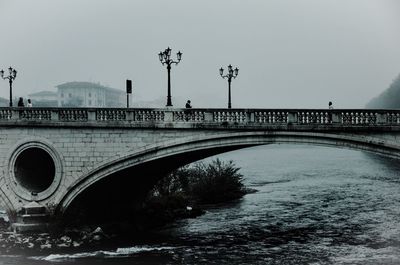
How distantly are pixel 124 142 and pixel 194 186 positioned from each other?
10.6 metres

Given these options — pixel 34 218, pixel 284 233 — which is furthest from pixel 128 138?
pixel 284 233

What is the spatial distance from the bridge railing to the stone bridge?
0.03m

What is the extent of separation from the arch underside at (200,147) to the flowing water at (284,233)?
2498 mm

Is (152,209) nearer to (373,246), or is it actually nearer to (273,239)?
(273,239)

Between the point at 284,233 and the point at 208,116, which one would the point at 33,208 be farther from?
the point at 284,233

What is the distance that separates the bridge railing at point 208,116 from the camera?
1683 cm

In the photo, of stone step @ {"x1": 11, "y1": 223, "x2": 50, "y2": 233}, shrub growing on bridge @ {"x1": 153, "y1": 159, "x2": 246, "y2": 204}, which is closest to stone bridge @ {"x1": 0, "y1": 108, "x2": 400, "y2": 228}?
stone step @ {"x1": 11, "y1": 223, "x2": 50, "y2": 233}

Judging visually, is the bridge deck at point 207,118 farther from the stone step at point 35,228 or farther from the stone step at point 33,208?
the stone step at point 35,228

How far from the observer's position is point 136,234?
21.6 metres

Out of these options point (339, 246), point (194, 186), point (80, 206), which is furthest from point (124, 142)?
point (194, 186)

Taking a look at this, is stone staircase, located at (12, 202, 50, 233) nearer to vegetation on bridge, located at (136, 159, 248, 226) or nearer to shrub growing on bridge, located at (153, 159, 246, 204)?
vegetation on bridge, located at (136, 159, 248, 226)

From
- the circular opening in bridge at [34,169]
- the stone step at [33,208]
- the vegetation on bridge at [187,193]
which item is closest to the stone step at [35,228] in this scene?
the stone step at [33,208]

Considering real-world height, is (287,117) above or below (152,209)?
above

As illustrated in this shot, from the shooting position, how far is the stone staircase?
19906 mm
